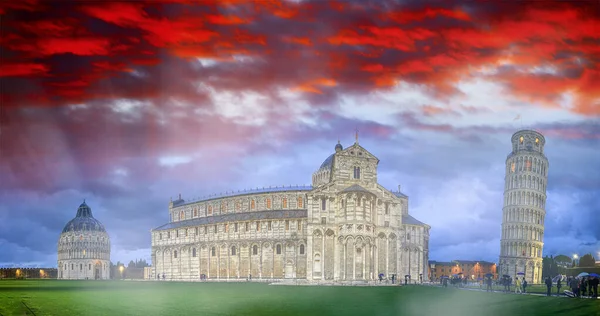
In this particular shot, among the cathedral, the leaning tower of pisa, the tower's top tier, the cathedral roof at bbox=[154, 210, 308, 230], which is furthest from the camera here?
the leaning tower of pisa

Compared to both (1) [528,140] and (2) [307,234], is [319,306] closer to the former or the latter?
(2) [307,234]

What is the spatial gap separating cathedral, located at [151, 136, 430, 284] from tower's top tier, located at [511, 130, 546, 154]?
28.5m

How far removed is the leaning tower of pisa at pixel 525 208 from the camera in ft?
406

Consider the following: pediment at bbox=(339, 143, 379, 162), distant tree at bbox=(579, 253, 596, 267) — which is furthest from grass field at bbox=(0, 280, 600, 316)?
distant tree at bbox=(579, 253, 596, 267)

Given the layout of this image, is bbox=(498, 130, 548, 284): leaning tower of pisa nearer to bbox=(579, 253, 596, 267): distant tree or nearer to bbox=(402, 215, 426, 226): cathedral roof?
bbox=(579, 253, 596, 267): distant tree

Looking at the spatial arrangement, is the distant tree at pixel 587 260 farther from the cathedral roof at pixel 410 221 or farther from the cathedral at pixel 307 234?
the cathedral roof at pixel 410 221

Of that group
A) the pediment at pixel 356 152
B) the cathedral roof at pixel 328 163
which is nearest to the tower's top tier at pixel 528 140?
the cathedral roof at pixel 328 163

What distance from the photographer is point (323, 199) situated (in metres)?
88.6

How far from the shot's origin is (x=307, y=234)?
88312 mm

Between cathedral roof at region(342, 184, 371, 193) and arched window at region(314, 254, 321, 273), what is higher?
cathedral roof at region(342, 184, 371, 193)

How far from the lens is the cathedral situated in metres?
86.6

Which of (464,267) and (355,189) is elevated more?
(355,189)

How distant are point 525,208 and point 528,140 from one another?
12527 millimetres

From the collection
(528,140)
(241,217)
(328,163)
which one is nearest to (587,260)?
(528,140)
